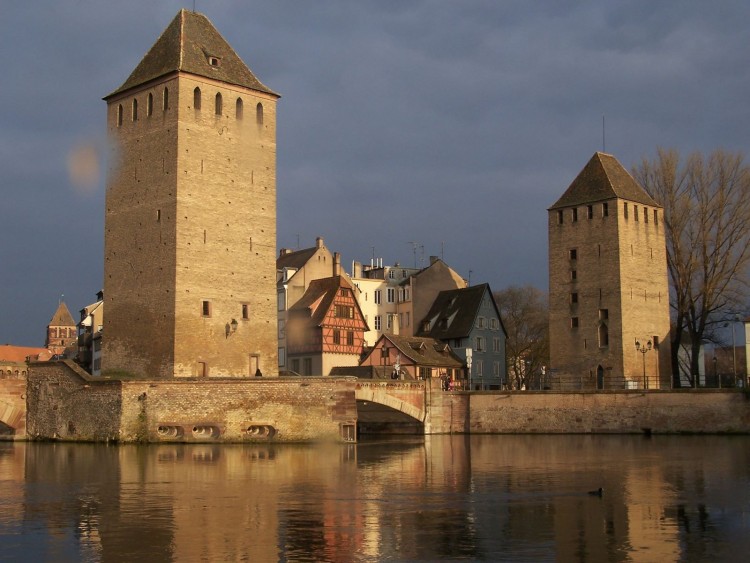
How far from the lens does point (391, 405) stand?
46.3 m

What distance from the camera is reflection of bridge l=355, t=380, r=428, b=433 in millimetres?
44500

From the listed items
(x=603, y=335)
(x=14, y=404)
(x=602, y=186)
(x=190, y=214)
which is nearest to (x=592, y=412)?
(x=603, y=335)

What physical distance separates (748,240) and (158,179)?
29.3 meters

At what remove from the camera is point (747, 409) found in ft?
153

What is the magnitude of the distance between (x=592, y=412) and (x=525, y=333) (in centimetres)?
2829

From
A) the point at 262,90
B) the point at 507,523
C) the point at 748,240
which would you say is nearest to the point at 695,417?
the point at 748,240

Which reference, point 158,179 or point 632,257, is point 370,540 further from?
point 632,257

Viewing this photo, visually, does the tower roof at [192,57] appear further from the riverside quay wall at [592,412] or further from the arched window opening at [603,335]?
the arched window opening at [603,335]

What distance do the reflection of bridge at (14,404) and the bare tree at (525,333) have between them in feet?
118

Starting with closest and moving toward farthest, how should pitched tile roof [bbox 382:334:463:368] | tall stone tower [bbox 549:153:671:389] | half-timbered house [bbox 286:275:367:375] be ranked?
tall stone tower [bbox 549:153:671:389] → pitched tile roof [bbox 382:334:463:368] → half-timbered house [bbox 286:275:367:375]

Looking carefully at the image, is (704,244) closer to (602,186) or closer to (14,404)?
(602,186)

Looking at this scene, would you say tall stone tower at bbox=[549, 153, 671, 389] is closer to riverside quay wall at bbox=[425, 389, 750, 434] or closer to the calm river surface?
riverside quay wall at bbox=[425, 389, 750, 434]

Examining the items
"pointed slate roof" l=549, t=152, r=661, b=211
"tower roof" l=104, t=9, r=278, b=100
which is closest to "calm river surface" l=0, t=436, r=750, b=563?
"tower roof" l=104, t=9, r=278, b=100

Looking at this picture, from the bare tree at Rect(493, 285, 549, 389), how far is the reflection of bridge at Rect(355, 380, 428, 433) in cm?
1914
